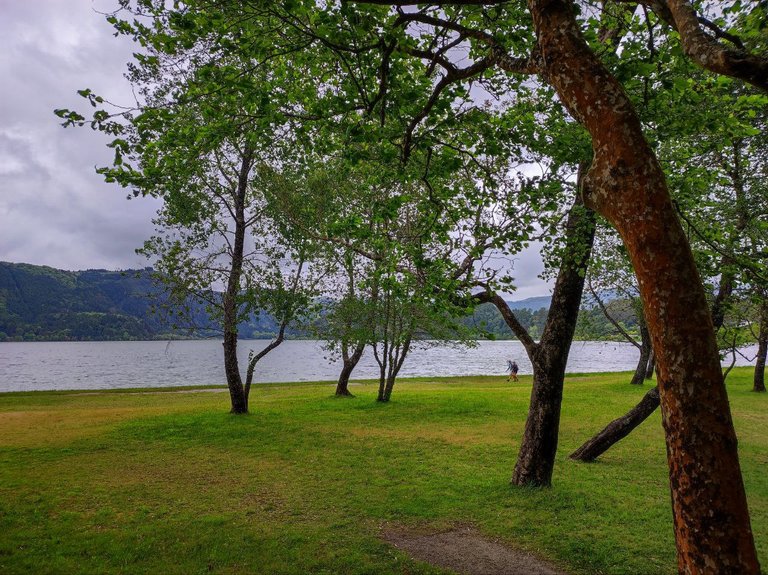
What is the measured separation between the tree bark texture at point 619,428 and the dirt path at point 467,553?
261 inches

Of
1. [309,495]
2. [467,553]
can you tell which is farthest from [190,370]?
[467,553]

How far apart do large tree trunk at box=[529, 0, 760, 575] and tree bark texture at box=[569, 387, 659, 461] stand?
10219 millimetres

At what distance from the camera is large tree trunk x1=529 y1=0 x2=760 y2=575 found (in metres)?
3.36

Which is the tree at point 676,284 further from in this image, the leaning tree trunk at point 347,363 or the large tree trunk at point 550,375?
the leaning tree trunk at point 347,363

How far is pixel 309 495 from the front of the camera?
36.0 ft

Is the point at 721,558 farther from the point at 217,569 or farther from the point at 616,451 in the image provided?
the point at 616,451

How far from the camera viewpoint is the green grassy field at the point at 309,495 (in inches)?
300

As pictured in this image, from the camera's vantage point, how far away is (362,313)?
83.8ft

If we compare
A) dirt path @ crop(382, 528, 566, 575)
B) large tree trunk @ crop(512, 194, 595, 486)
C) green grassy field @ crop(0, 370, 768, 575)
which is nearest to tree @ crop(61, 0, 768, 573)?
dirt path @ crop(382, 528, 566, 575)

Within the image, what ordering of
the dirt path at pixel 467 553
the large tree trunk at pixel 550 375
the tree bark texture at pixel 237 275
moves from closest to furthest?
the dirt path at pixel 467 553
the large tree trunk at pixel 550 375
the tree bark texture at pixel 237 275

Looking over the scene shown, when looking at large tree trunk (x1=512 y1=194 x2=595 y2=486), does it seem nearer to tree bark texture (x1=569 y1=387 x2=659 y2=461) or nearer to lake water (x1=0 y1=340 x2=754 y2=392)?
tree bark texture (x1=569 y1=387 x2=659 y2=461)

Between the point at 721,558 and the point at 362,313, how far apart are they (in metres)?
22.5

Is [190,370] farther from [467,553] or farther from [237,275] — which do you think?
[467,553]

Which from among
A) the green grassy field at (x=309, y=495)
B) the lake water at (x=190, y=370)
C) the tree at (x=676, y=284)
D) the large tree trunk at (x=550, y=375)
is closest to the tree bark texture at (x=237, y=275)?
the green grassy field at (x=309, y=495)
